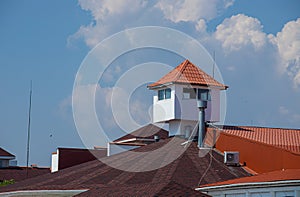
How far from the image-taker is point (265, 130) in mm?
44656

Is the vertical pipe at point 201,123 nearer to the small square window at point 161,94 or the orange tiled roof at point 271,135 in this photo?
the orange tiled roof at point 271,135

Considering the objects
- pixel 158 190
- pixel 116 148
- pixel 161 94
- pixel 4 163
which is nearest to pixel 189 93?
pixel 161 94

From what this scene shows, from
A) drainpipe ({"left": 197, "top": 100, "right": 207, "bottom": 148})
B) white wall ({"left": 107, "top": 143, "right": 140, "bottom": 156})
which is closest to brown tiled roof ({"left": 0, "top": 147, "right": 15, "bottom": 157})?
white wall ({"left": 107, "top": 143, "right": 140, "bottom": 156})

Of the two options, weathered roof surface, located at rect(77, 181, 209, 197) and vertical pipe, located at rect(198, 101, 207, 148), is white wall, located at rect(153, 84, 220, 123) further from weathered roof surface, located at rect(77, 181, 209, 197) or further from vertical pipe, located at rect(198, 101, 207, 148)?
weathered roof surface, located at rect(77, 181, 209, 197)

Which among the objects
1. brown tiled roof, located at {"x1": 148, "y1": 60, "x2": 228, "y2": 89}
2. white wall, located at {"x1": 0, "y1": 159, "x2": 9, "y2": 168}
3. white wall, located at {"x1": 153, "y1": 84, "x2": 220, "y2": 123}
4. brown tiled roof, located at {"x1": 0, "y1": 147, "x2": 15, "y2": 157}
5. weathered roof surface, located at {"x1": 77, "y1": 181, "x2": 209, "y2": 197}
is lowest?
white wall, located at {"x1": 0, "y1": 159, "x2": 9, "y2": 168}

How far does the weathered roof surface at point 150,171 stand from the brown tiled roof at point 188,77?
13.8ft

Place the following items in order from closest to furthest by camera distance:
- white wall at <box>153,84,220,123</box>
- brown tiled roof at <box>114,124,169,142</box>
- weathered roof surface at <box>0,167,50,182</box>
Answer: white wall at <box>153,84,220,123</box> < brown tiled roof at <box>114,124,169,142</box> < weathered roof surface at <box>0,167,50,182</box>

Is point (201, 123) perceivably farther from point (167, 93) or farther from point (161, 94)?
point (161, 94)

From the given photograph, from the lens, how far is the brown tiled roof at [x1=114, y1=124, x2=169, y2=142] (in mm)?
49919

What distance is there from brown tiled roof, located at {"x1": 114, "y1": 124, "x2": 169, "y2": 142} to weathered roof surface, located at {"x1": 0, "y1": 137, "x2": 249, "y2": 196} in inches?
315

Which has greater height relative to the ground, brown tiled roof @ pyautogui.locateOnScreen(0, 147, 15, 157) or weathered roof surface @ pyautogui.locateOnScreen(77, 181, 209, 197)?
weathered roof surface @ pyautogui.locateOnScreen(77, 181, 209, 197)

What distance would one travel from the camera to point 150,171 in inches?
1423

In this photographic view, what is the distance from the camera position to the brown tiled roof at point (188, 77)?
44312 mm

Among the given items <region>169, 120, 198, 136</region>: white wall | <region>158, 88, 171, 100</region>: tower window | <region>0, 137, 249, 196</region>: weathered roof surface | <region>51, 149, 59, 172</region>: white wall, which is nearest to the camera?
<region>0, 137, 249, 196</region>: weathered roof surface
